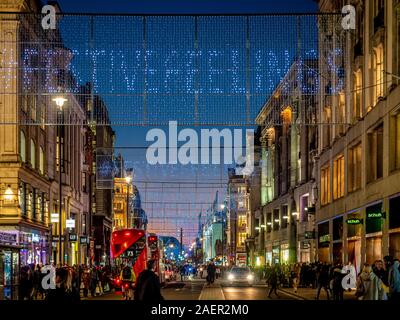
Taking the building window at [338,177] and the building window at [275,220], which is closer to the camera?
the building window at [338,177]

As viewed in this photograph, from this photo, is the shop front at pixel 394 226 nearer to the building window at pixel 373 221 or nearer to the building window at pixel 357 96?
the building window at pixel 373 221

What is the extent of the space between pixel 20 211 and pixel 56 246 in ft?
54.9

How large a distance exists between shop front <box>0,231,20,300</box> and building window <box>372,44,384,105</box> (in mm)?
20216

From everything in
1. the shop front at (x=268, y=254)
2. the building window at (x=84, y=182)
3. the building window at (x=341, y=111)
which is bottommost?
the shop front at (x=268, y=254)

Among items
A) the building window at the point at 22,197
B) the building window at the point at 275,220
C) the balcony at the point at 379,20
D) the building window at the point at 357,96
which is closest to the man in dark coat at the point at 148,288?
the balcony at the point at 379,20

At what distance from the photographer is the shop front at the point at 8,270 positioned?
1135 inches

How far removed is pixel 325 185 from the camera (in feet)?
203

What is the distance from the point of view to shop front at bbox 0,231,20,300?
94.6ft

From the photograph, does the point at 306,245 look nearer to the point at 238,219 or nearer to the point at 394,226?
the point at 394,226

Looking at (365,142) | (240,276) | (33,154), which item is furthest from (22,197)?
(365,142)

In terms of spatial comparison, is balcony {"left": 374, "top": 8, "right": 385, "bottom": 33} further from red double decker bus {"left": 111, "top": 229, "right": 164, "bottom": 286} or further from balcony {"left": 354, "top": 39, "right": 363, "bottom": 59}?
red double decker bus {"left": 111, "top": 229, "right": 164, "bottom": 286}

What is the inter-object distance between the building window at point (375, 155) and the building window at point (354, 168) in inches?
117

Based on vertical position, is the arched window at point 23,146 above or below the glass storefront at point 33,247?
above
